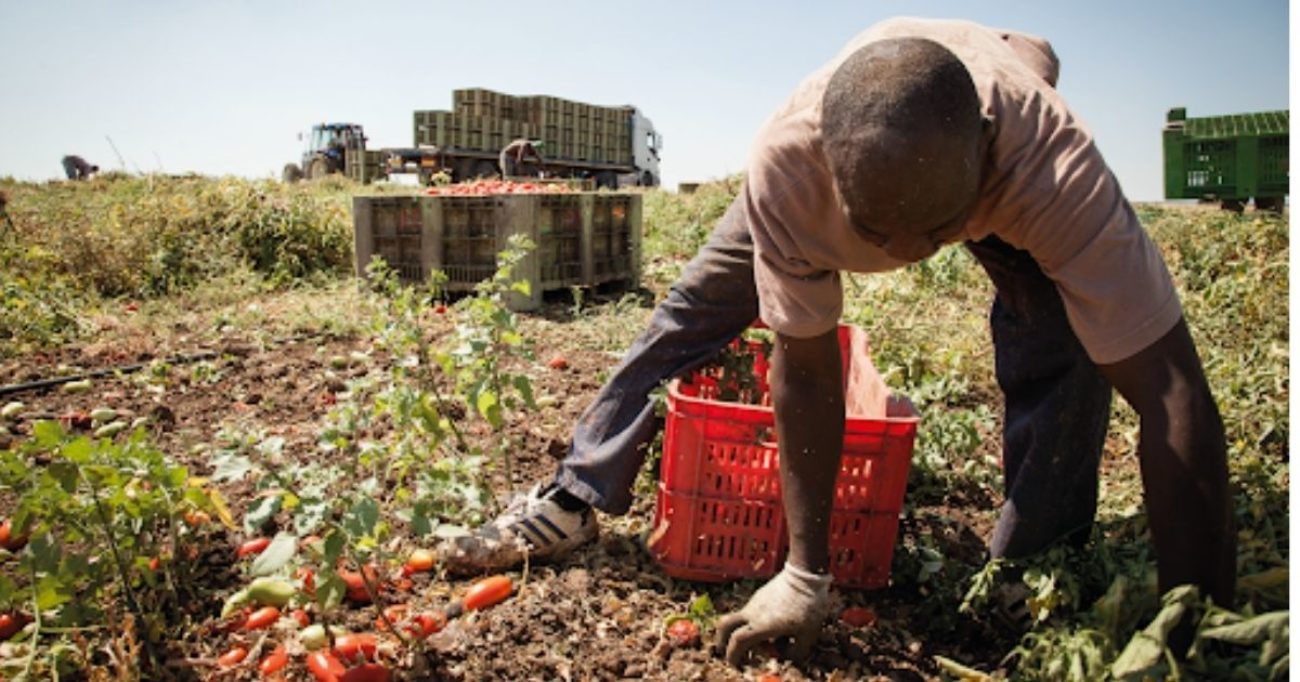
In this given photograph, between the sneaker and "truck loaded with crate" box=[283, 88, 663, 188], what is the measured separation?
1683 centimetres

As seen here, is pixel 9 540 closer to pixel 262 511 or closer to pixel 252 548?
pixel 252 548

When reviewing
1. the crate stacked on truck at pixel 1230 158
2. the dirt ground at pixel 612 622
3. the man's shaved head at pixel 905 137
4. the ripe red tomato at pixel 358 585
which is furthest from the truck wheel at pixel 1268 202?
the ripe red tomato at pixel 358 585

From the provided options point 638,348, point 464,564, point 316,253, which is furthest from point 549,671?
point 316,253

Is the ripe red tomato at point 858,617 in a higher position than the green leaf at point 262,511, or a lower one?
lower

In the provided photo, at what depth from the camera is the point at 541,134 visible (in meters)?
22.5

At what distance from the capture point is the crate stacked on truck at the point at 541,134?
20234mm

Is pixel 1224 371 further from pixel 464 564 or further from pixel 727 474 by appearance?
pixel 464 564

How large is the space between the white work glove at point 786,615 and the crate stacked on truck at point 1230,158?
12.5 metres

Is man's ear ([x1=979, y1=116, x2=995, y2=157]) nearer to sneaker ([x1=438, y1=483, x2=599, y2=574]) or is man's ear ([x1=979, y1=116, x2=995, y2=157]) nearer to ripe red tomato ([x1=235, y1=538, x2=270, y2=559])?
sneaker ([x1=438, y1=483, x2=599, y2=574])

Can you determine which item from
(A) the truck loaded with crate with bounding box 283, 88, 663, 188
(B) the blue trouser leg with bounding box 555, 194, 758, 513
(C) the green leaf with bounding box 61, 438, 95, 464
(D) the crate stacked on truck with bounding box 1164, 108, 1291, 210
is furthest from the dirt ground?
(A) the truck loaded with crate with bounding box 283, 88, 663, 188

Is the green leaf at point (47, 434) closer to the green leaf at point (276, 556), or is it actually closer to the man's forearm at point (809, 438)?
the green leaf at point (276, 556)

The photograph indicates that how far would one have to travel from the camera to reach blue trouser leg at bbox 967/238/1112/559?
2168 mm

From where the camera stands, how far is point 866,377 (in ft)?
9.03

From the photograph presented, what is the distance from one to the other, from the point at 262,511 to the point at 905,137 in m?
1.41
